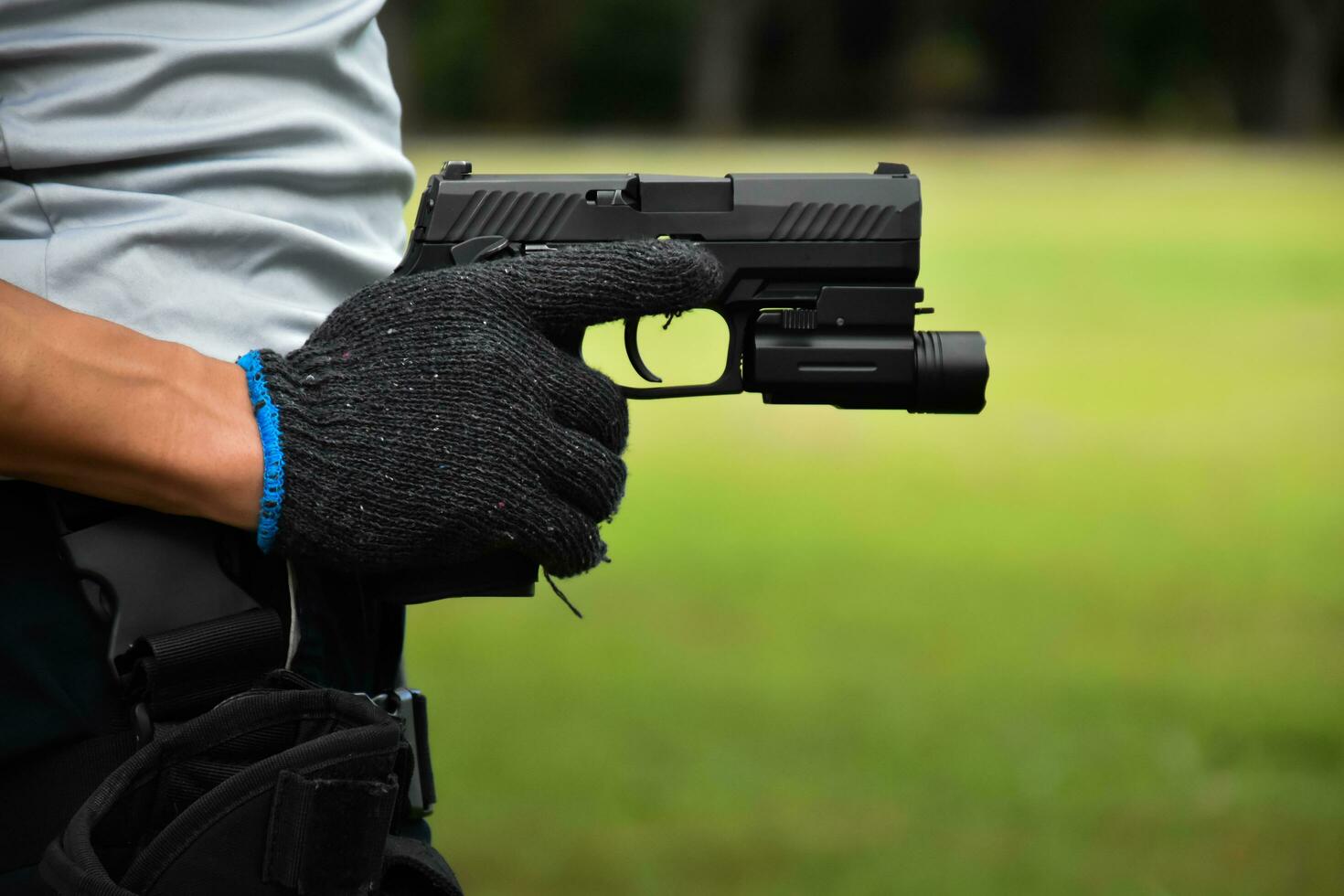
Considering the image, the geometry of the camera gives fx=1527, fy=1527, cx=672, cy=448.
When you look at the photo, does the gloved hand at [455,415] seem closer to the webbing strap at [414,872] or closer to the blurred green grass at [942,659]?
the webbing strap at [414,872]

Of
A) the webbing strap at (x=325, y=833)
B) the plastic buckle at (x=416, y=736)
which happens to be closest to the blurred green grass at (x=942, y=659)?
the plastic buckle at (x=416, y=736)

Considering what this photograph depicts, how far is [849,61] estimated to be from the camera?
42.3 m

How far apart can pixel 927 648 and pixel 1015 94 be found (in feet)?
125

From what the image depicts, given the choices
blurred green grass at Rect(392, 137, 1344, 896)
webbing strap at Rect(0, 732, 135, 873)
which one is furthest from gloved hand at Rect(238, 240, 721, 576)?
blurred green grass at Rect(392, 137, 1344, 896)

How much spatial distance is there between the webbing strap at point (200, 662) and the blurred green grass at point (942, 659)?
2.37 m

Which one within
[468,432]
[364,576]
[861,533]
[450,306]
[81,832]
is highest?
[450,306]

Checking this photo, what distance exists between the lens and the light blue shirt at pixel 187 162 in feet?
4.58

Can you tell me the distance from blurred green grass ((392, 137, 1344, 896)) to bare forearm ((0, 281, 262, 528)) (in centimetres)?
249

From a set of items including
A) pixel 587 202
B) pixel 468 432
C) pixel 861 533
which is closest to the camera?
pixel 468 432

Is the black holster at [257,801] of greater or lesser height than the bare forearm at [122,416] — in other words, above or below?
below

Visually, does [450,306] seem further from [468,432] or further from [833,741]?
[833,741]

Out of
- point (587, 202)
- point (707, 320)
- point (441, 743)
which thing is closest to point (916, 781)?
point (441, 743)

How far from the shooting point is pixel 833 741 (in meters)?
4.50

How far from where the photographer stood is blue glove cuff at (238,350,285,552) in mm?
1393
